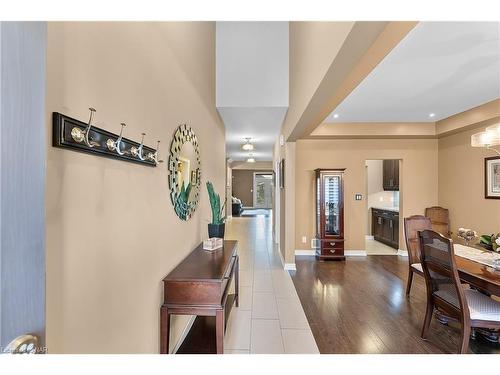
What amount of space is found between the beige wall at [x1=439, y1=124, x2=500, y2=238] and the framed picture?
83 mm

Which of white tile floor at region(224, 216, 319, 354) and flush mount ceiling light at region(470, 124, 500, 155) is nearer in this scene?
white tile floor at region(224, 216, 319, 354)

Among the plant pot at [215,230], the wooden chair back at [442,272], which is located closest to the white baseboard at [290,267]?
the plant pot at [215,230]

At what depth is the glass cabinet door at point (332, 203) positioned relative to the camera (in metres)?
4.93

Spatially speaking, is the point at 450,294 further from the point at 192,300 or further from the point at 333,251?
the point at 333,251

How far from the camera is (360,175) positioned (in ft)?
17.2

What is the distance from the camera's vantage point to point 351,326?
253cm

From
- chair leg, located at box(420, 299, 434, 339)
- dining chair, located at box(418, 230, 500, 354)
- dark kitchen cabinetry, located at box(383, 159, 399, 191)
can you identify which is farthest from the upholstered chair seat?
dark kitchen cabinetry, located at box(383, 159, 399, 191)

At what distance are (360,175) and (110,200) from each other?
510cm

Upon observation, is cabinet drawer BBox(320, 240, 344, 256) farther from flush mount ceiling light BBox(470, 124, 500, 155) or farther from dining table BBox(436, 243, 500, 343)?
flush mount ceiling light BBox(470, 124, 500, 155)

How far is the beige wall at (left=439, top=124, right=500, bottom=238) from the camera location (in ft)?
13.5

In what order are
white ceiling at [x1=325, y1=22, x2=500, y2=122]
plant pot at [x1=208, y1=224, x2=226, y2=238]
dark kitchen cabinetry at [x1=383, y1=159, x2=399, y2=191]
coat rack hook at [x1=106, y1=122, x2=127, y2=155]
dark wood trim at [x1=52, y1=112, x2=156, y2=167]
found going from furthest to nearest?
1. dark kitchen cabinetry at [x1=383, y1=159, x2=399, y2=191]
2. plant pot at [x1=208, y1=224, x2=226, y2=238]
3. white ceiling at [x1=325, y1=22, x2=500, y2=122]
4. coat rack hook at [x1=106, y1=122, x2=127, y2=155]
5. dark wood trim at [x1=52, y1=112, x2=156, y2=167]

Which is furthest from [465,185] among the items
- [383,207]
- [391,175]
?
[383,207]
